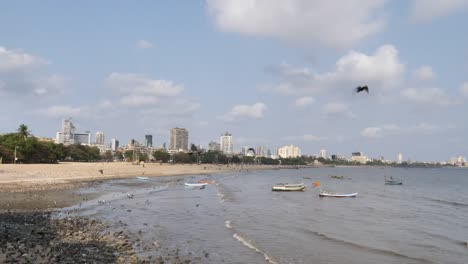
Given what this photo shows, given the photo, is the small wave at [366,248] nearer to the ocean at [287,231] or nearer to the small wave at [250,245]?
the ocean at [287,231]

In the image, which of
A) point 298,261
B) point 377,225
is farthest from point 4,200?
point 377,225

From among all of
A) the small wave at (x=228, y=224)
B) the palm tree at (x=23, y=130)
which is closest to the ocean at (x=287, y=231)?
the small wave at (x=228, y=224)

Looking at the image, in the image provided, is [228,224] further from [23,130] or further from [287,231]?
[23,130]

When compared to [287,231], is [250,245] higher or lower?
higher

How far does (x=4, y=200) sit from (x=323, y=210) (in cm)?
3118

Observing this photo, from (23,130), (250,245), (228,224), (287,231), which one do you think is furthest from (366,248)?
(23,130)

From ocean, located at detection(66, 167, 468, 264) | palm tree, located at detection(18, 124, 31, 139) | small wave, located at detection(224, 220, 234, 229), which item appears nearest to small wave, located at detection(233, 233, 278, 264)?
ocean, located at detection(66, 167, 468, 264)

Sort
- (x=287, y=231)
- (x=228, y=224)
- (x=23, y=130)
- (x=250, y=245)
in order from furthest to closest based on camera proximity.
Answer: (x=23, y=130), (x=228, y=224), (x=287, y=231), (x=250, y=245)

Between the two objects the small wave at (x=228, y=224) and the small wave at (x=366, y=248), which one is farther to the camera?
Answer: the small wave at (x=228, y=224)

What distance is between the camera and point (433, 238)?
29359 millimetres

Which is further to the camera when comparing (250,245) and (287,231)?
(287,231)

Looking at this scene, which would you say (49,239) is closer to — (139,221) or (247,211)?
(139,221)

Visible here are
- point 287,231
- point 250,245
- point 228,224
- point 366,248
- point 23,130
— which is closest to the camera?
point 250,245

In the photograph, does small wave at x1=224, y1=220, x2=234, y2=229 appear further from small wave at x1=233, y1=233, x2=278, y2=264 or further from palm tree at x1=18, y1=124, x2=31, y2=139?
palm tree at x1=18, y1=124, x2=31, y2=139
